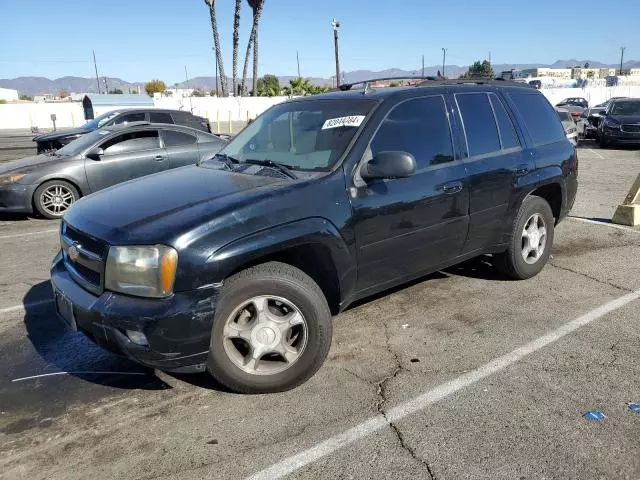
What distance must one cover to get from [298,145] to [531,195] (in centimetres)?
247

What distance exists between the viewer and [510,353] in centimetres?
381

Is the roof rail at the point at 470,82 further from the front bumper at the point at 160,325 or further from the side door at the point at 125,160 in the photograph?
the side door at the point at 125,160

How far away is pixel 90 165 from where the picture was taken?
901 cm

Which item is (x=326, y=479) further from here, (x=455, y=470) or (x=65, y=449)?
(x=65, y=449)

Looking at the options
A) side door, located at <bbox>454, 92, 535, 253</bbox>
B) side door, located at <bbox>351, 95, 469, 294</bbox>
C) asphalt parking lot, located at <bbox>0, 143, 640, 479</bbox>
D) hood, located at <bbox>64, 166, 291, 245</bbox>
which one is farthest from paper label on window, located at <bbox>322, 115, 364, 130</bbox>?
asphalt parking lot, located at <bbox>0, 143, 640, 479</bbox>

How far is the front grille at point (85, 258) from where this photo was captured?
3.13 m

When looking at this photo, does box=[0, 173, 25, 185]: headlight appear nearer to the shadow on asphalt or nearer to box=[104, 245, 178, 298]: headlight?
the shadow on asphalt

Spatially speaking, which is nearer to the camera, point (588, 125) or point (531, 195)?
point (531, 195)

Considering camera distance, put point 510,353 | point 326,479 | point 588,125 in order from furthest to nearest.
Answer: point 588,125, point 510,353, point 326,479

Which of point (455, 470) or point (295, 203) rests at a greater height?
point (295, 203)

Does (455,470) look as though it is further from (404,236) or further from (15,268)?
(15,268)

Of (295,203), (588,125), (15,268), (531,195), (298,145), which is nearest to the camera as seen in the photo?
(295,203)

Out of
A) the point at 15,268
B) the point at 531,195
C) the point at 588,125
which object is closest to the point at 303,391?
the point at 531,195

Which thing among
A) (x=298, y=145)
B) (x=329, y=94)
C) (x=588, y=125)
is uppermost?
(x=329, y=94)
